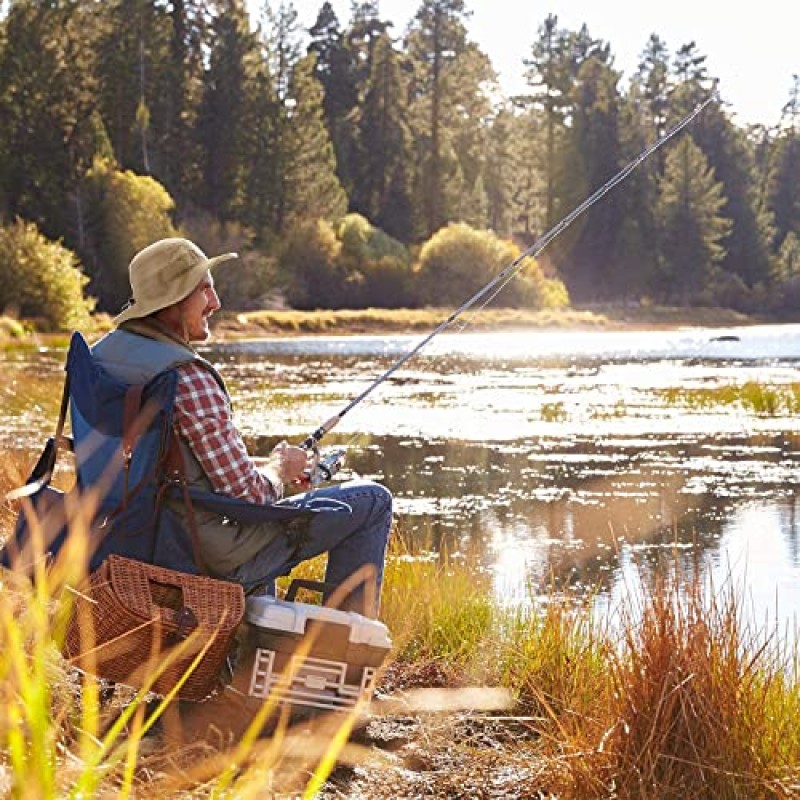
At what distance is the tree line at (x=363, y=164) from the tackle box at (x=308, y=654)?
28.8m

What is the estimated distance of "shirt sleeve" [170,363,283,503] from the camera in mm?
3131

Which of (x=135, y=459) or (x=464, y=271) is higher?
(x=464, y=271)

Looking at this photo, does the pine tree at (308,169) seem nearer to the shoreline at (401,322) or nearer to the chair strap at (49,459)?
the shoreline at (401,322)

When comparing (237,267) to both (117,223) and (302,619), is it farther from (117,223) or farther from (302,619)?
(302,619)

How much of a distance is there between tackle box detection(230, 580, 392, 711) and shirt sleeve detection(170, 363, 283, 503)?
28 centimetres

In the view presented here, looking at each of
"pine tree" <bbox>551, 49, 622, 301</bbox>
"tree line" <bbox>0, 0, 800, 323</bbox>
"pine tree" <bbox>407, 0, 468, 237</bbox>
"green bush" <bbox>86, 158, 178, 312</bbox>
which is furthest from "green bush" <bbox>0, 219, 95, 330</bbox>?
"pine tree" <bbox>551, 49, 622, 301</bbox>

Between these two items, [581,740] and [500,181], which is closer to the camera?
[581,740]

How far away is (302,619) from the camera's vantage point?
322 centimetres

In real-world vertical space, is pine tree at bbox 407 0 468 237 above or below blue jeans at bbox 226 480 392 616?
above

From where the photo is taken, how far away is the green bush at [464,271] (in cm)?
4716

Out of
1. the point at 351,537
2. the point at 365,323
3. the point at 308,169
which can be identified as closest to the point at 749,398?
the point at 351,537

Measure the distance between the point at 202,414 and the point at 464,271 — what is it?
4460 centimetres

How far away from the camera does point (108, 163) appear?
40.4 m

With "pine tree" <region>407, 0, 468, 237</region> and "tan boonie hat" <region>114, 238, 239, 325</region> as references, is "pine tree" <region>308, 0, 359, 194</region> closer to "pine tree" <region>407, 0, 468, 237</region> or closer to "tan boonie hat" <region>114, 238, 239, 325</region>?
"pine tree" <region>407, 0, 468, 237</region>
